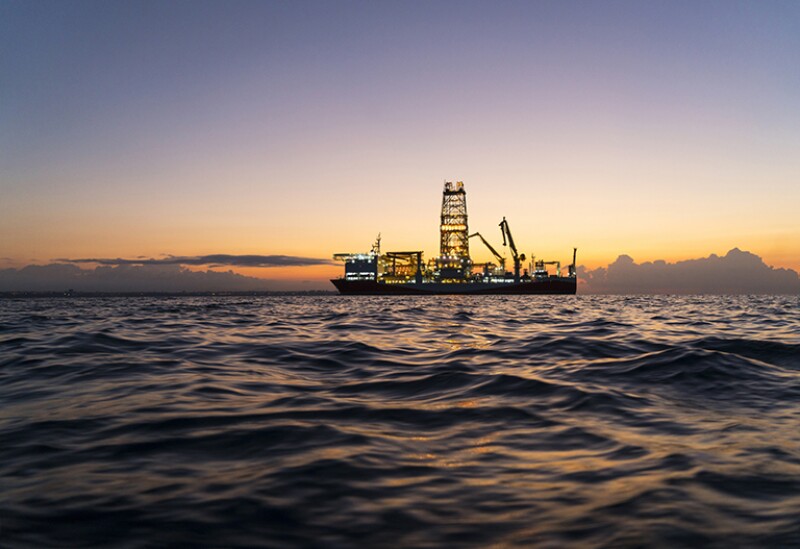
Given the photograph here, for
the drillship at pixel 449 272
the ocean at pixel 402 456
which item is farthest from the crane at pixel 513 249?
the ocean at pixel 402 456

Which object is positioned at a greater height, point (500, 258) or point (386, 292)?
point (500, 258)

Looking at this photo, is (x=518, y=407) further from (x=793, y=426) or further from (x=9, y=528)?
(x=9, y=528)

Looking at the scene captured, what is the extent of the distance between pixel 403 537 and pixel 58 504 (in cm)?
247

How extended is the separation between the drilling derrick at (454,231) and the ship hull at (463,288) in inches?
224

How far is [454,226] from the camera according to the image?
427 feet

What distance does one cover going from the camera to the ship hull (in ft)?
401

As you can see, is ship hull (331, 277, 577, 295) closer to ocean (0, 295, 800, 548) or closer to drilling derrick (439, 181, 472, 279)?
drilling derrick (439, 181, 472, 279)

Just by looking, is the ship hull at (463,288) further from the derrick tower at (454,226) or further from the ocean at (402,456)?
the ocean at (402,456)

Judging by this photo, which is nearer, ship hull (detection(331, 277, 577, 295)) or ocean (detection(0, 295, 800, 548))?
ocean (detection(0, 295, 800, 548))

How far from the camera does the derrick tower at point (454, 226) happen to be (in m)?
128

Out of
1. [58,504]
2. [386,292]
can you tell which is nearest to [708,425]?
[58,504]

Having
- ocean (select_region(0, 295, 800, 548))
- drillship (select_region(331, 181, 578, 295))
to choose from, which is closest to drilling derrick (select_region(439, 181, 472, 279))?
drillship (select_region(331, 181, 578, 295))

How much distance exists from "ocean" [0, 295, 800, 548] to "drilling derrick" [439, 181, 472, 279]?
117 m

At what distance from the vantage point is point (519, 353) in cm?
1160
